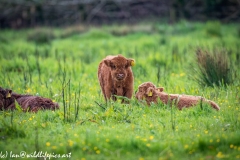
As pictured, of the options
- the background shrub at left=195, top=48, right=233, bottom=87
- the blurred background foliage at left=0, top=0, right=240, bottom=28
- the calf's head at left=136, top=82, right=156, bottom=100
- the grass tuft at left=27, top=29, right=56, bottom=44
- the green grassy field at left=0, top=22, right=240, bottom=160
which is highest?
the blurred background foliage at left=0, top=0, right=240, bottom=28

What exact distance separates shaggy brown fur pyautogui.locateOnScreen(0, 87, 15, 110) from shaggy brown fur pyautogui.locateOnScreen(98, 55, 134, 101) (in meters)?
1.93

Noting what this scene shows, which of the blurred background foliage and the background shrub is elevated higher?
the blurred background foliage

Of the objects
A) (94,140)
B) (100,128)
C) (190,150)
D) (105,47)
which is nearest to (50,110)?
(100,128)

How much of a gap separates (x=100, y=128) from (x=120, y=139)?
697mm

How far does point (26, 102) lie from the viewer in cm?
830

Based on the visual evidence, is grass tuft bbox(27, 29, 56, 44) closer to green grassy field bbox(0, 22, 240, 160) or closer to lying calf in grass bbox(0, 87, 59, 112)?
green grassy field bbox(0, 22, 240, 160)

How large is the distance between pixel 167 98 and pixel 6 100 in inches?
129

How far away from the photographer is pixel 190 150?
232 inches

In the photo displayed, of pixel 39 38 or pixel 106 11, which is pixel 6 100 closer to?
pixel 39 38

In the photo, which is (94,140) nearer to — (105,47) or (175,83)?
(175,83)

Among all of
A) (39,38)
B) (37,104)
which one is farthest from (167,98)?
(39,38)

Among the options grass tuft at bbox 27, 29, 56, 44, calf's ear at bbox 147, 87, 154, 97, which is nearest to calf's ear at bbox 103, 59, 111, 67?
calf's ear at bbox 147, 87, 154, 97

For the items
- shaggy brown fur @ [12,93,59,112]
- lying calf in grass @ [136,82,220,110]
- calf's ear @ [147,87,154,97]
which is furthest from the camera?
calf's ear @ [147,87,154,97]

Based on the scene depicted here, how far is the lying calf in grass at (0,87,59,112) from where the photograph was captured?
26.8ft
